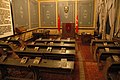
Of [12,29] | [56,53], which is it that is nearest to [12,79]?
[56,53]

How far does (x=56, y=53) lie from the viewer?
2670 millimetres

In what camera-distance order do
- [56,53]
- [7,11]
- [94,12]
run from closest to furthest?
[56,53]
[7,11]
[94,12]

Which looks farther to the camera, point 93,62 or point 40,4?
point 40,4

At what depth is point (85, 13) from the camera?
8.27 meters

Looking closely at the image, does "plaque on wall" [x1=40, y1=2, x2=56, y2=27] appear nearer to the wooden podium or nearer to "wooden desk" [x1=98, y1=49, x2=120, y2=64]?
the wooden podium

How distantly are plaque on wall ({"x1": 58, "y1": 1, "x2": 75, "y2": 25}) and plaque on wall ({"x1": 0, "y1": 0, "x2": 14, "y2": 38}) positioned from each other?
4276 mm

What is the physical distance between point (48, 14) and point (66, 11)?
1304mm

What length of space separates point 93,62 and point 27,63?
2325 millimetres

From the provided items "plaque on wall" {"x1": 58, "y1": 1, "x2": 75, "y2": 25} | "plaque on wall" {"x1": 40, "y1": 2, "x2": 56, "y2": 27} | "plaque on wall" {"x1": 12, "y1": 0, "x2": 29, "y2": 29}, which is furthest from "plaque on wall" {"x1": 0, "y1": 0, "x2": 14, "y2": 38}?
"plaque on wall" {"x1": 58, "y1": 1, "x2": 75, "y2": 25}

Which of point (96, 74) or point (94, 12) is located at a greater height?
point (94, 12)

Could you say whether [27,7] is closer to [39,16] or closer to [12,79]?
[39,16]

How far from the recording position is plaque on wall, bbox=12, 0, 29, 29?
17.2 feet

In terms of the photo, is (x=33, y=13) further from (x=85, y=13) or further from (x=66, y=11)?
(x=85, y=13)

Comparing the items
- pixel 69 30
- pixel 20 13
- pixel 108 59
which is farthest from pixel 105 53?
pixel 20 13
